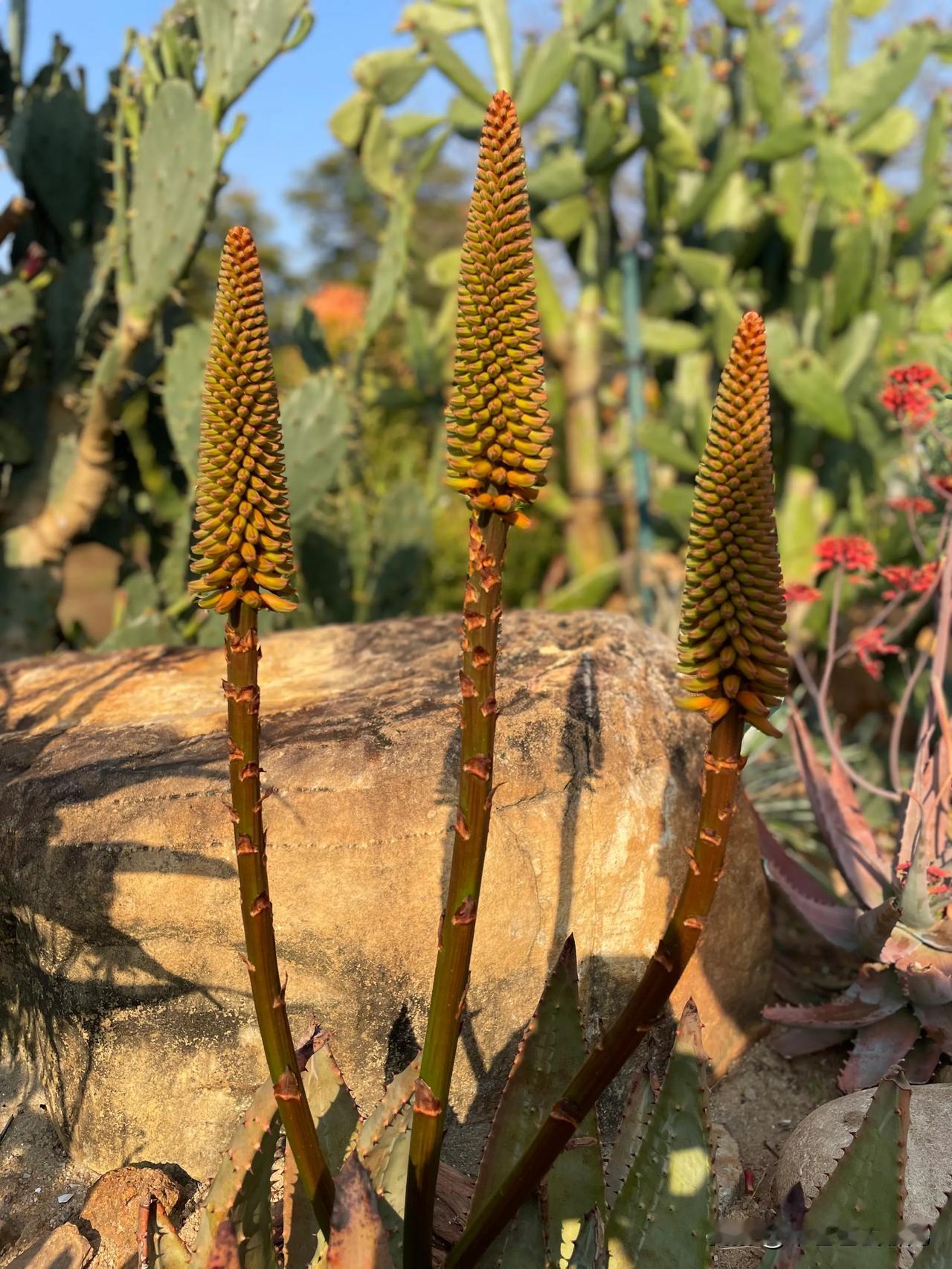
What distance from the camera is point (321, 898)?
7.98 ft

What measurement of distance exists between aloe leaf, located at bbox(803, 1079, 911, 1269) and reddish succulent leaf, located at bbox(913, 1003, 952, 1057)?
114 centimetres

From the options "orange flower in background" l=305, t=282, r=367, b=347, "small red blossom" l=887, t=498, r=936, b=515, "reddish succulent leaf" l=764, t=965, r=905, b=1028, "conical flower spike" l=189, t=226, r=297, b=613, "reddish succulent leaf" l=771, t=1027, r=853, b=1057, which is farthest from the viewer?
"orange flower in background" l=305, t=282, r=367, b=347

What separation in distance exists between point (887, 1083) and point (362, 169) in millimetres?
5414

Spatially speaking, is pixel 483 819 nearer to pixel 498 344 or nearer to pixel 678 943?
pixel 678 943

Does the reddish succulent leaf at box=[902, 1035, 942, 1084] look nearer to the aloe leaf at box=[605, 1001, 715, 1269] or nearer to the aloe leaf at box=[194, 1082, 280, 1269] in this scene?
the aloe leaf at box=[605, 1001, 715, 1269]

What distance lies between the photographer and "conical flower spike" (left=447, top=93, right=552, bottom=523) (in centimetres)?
129

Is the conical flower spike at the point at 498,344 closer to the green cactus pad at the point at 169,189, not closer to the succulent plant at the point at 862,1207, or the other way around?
the succulent plant at the point at 862,1207

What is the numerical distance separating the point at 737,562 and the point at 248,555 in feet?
2.00

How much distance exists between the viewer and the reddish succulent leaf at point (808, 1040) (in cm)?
297

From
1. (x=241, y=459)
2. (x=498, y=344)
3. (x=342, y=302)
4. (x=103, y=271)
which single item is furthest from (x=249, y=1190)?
(x=342, y=302)

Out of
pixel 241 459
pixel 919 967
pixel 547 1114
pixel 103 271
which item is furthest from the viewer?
pixel 103 271

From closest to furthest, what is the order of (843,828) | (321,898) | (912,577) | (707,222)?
(321,898) < (843,828) < (912,577) < (707,222)

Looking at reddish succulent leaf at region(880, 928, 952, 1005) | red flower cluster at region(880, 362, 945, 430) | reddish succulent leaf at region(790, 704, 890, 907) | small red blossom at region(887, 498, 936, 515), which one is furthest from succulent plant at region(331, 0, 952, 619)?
reddish succulent leaf at region(880, 928, 952, 1005)

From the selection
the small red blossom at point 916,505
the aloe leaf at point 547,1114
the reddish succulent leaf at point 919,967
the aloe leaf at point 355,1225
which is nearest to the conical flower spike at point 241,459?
the aloe leaf at point 355,1225
